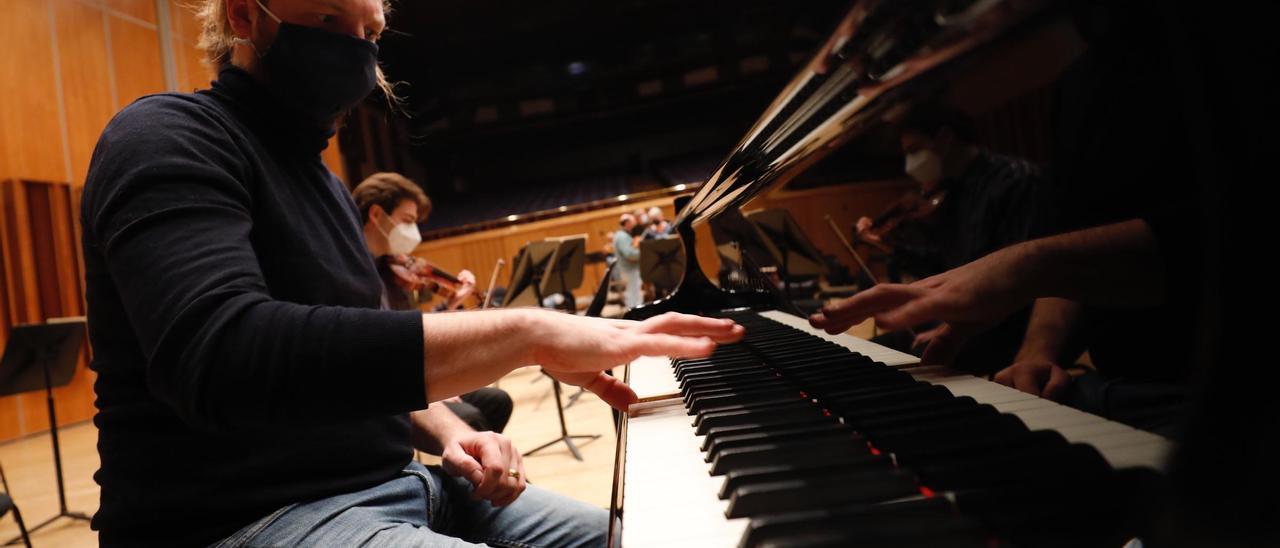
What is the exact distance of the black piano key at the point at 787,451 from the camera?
657 mm

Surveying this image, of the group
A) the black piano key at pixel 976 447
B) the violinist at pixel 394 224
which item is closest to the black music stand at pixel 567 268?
the violinist at pixel 394 224

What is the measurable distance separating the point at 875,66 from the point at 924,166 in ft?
0.53

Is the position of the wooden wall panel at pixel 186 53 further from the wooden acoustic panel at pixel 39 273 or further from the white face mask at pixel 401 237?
the white face mask at pixel 401 237

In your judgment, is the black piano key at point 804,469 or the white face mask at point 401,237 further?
the white face mask at point 401,237

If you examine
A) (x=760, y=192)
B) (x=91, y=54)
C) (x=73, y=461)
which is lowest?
(x=73, y=461)

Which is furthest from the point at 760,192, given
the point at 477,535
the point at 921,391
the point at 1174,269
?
the point at 477,535

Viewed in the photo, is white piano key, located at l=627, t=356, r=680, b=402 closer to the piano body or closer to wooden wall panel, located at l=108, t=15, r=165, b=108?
the piano body

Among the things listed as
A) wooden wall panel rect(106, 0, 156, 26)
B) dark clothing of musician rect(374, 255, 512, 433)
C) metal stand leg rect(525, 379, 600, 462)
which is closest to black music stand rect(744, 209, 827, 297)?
dark clothing of musician rect(374, 255, 512, 433)

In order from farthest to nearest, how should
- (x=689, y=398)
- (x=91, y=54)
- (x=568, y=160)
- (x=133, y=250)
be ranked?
(x=568, y=160)
(x=91, y=54)
(x=689, y=398)
(x=133, y=250)

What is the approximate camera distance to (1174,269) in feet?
1.77

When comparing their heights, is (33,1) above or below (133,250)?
above

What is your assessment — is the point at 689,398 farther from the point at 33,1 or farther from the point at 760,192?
the point at 33,1

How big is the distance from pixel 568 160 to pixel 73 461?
1354cm

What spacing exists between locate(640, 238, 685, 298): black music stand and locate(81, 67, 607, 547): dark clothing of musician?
3.96m
